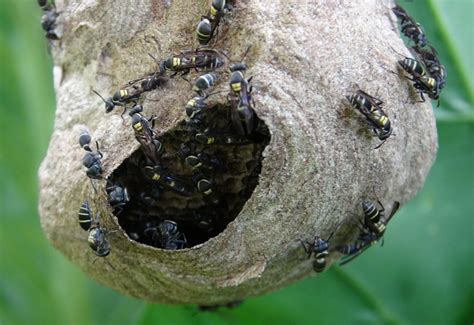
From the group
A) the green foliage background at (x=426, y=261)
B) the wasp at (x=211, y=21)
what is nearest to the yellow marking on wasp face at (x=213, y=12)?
the wasp at (x=211, y=21)

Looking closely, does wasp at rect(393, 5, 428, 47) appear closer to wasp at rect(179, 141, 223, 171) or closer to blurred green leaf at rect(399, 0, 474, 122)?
blurred green leaf at rect(399, 0, 474, 122)

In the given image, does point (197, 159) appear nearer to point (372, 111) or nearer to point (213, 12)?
point (213, 12)

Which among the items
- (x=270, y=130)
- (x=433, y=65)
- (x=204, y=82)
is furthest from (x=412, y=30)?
(x=204, y=82)

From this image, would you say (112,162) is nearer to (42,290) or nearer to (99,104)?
(99,104)

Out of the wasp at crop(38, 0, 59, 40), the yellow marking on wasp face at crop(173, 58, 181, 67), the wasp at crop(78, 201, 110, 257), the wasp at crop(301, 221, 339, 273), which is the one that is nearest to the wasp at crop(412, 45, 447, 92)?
the wasp at crop(301, 221, 339, 273)

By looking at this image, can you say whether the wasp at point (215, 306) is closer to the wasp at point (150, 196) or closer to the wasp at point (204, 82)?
the wasp at point (150, 196)
